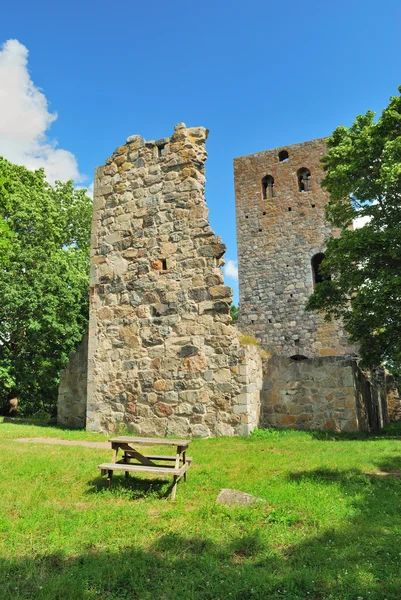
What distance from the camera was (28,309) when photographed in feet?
55.8

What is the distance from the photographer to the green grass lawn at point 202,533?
9.19ft

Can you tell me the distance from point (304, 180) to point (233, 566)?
2127 centimetres

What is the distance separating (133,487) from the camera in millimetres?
4938

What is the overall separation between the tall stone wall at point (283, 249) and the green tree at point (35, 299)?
819 cm

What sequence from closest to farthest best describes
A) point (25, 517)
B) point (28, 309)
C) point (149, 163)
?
1. point (25, 517)
2. point (149, 163)
3. point (28, 309)

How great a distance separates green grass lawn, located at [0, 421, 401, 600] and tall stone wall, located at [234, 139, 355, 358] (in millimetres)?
13770

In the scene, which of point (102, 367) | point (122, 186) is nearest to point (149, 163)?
point (122, 186)

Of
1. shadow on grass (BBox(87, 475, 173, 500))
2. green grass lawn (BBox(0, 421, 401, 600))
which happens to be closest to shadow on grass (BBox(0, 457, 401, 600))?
green grass lawn (BBox(0, 421, 401, 600))

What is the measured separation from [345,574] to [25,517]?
2805mm

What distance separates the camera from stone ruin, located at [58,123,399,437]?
28.7ft

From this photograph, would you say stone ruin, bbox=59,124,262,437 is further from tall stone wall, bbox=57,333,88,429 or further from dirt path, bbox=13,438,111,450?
dirt path, bbox=13,438,111,450

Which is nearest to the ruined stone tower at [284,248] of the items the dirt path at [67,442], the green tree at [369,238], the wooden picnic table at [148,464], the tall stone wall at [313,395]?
the green tree at [369,238]

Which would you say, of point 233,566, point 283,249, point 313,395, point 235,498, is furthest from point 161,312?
point 283,249

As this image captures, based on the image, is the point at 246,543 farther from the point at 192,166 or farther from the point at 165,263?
the point at 192,166
